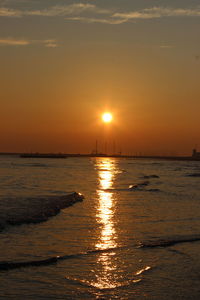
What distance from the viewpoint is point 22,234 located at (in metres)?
15.1

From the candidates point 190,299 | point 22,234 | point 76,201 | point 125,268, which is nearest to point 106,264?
point 125,268

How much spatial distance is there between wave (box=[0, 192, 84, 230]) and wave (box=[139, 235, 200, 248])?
5.99 meters

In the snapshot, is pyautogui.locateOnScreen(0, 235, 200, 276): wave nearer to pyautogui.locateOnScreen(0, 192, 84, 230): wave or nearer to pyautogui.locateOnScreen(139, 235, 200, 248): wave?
pyautogui.locateOnScreen(139, 235, 200, 248): wave

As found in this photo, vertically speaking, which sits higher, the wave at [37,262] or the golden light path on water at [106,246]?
the wave at [37,262]

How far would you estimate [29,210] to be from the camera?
2127cm

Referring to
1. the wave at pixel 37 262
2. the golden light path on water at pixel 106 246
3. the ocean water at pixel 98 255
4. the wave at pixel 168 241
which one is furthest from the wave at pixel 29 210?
the wave at pixel 168 241

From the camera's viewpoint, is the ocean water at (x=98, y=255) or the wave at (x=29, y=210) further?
the wave at (x=29, y=210)

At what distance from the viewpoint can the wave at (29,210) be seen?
1825 centimetres

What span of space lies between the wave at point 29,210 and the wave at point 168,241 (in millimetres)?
5992

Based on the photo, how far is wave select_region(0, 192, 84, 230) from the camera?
1825 cm

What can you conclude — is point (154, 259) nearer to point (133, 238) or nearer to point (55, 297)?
point (133, 238)

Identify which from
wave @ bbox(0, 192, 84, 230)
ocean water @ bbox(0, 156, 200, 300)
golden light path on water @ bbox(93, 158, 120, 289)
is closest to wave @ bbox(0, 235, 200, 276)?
ocean water @ bbox(0, 156, 200, 300)

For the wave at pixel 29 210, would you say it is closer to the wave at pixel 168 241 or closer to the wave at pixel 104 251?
the wave at pixel 104 251

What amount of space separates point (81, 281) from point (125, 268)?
1.64 metres
